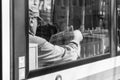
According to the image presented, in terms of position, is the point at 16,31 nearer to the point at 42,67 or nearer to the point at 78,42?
the point at 42,67

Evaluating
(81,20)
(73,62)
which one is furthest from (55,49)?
(81,20)

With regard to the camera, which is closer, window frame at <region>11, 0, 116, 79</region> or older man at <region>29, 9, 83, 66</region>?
window frame at <region>11, 0, 116, 79</region>

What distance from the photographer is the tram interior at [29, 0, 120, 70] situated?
72.6 inches

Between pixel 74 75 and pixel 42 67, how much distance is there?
393mm

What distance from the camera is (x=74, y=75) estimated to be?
82.4 inches

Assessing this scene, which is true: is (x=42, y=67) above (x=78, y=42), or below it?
below

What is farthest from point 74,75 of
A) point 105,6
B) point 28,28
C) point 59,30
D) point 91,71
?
point 105,6

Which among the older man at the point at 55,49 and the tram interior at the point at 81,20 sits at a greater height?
the tram interior at the point at 81,20

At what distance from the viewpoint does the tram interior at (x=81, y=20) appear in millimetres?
1845

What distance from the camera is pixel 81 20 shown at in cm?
221

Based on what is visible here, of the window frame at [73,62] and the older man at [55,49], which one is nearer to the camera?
the window frame at [73,62]

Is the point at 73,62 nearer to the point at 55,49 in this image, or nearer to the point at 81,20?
the point at 55,49

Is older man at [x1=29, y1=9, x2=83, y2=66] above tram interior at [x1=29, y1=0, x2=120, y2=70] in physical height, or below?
below

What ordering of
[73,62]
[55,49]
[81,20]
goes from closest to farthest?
1. [55,49]
2. [73,62]
3. [81,20]
